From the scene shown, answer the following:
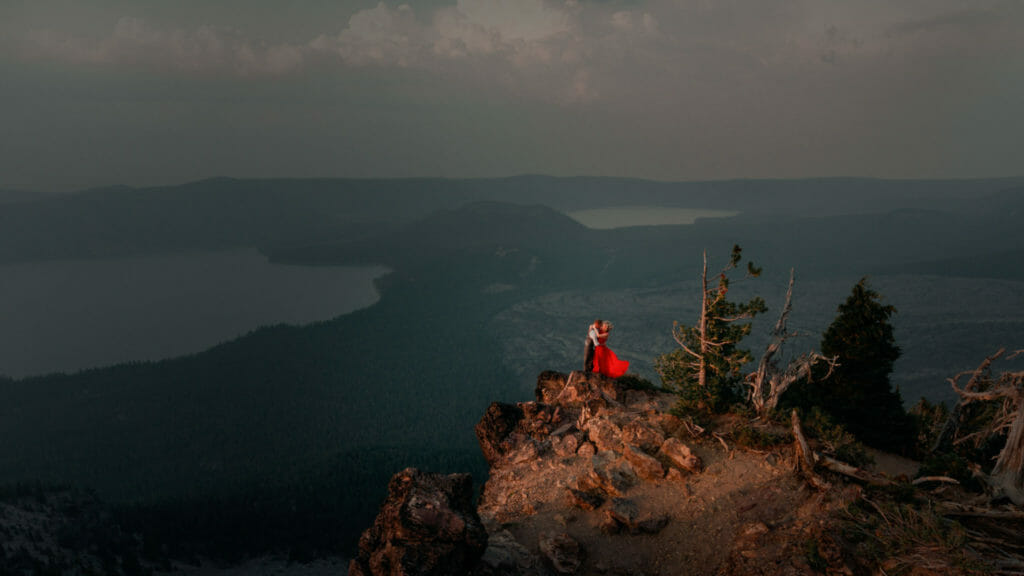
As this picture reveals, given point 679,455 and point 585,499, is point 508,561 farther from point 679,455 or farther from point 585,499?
point 679,455

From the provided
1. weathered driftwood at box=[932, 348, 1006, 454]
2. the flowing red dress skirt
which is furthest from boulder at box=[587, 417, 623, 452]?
weathered driftwood at box=[932, 348, 1006, 454]

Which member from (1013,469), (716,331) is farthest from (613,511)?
(1013,469)

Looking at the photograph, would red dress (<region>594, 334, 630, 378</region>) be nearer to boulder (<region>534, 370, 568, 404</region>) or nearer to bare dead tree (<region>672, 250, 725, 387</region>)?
boulder (<region>534, 370, 568, 404</region>)

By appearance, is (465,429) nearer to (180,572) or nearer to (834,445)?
(180,572)

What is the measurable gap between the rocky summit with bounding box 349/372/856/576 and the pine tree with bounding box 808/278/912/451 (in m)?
10.0

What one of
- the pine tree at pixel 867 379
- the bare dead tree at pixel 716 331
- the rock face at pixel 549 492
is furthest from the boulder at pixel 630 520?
the pine tree at pixel 867 379

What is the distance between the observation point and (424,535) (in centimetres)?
1495

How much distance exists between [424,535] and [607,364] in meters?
16.2

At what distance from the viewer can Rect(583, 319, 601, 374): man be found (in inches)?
1083

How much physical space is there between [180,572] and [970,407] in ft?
388

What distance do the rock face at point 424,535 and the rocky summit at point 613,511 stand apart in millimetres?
33

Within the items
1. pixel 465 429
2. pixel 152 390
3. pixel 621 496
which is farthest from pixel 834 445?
pixel 152 390

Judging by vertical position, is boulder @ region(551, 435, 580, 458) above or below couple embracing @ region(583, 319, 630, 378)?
below

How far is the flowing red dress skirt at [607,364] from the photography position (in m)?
28.6
